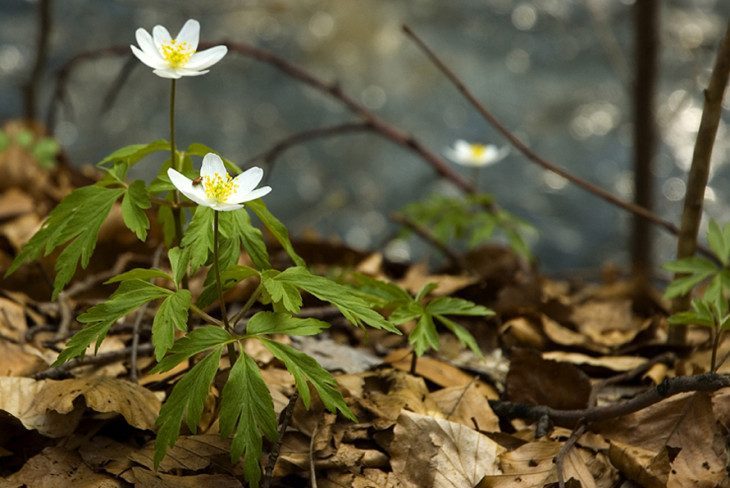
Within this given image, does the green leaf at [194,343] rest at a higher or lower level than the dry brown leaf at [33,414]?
higher

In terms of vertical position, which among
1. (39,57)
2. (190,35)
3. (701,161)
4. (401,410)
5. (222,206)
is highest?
(190,35)

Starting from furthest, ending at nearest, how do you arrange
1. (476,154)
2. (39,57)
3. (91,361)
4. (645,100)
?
(39,57) → (645,100) → (476,154) → (91,361)

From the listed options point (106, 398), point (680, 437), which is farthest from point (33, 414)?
point (680, 437)

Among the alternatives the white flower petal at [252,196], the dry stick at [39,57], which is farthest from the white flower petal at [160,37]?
the dry stick at [39,57]

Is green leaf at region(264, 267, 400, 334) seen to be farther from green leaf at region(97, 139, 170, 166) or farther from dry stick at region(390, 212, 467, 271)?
dry stick at region(390, 212, 467, 271)

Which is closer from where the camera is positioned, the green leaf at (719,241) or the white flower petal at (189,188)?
the white flower petal at (189,188)

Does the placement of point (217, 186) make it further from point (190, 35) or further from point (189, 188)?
point (190, 35)

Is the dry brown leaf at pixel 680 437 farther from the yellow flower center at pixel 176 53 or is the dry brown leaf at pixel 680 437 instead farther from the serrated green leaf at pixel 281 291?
the yellow flower center at pixel 176 53

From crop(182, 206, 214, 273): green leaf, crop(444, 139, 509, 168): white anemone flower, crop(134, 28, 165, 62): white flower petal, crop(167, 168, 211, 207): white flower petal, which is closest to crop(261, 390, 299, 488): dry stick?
crop(182, 206, 214, 273): green leaf
